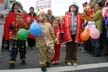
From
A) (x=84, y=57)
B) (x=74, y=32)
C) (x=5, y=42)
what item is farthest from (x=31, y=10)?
(x=74, y=32)

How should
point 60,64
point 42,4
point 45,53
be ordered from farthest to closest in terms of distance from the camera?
1. point 42,4
2. point 60,64
3. point 45,53

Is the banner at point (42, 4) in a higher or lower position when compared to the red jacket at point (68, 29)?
higher

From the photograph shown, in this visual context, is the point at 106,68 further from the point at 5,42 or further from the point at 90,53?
the point at 5,42

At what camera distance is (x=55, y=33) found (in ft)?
36.9

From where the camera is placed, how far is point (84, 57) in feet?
42.3

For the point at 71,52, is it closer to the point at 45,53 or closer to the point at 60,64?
the point at 60,64

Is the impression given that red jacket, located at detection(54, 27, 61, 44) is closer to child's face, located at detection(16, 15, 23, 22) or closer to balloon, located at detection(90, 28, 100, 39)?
child's face, located at detection(16, 15, 23, 22)

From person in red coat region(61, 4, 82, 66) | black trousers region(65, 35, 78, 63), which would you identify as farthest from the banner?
black trousers region(65, 35, 78, 63)

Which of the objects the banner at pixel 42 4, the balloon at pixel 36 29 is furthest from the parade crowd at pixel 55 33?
the banner at pixel 42 4

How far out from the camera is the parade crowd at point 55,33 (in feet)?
33.8

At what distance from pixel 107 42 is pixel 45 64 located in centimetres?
367

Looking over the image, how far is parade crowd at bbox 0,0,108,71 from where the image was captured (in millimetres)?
10289

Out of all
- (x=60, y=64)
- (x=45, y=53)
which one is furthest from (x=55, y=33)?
(x=45, y=53)

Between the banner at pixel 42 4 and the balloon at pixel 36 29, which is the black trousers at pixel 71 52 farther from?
the banner at pixel 42 4
